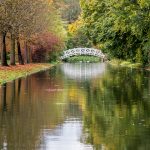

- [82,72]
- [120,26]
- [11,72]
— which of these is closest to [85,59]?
[82,72]

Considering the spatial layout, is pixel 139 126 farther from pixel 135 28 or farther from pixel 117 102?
pixel 135 28

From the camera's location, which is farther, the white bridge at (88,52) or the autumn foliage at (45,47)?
the white bridge at (88,52)

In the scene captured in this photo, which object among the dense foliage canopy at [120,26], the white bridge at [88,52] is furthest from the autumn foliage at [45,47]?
the white bridge at [88,52]

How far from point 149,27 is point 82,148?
35633 millimetres

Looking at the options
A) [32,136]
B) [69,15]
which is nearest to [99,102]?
[32,136]

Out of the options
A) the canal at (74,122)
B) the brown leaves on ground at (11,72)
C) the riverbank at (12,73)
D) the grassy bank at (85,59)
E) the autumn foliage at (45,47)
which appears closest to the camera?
the canal at (74,122)

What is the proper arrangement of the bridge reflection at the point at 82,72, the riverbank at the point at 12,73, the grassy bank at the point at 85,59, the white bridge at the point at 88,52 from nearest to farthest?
the riverbank at the point at 12,73
the bridge reflection at the point at 82,72
the white bridge at the point at 88,52
the grassy bank at the point at 85,59

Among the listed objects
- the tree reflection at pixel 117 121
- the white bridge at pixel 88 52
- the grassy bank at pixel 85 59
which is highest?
the white bridge at pixel 88 52

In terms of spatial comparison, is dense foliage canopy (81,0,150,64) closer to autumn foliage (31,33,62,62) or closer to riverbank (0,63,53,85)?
autumn foliage (31,33,62,62)

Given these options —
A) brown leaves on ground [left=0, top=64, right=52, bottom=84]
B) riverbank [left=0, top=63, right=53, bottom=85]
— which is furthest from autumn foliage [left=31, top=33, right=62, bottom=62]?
brown leaves on ground [left=0, top=64, right=52, bottom=84]

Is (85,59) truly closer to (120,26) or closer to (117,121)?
(120,26)

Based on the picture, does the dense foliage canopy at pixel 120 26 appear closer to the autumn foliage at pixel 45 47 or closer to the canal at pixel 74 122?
the autumn foliage at pixel 45 47

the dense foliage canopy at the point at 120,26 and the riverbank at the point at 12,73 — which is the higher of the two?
the dense foliage canopy at the point at 120,26

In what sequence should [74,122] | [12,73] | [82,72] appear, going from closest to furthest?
[74,122]
[12,73]
[82,72]
